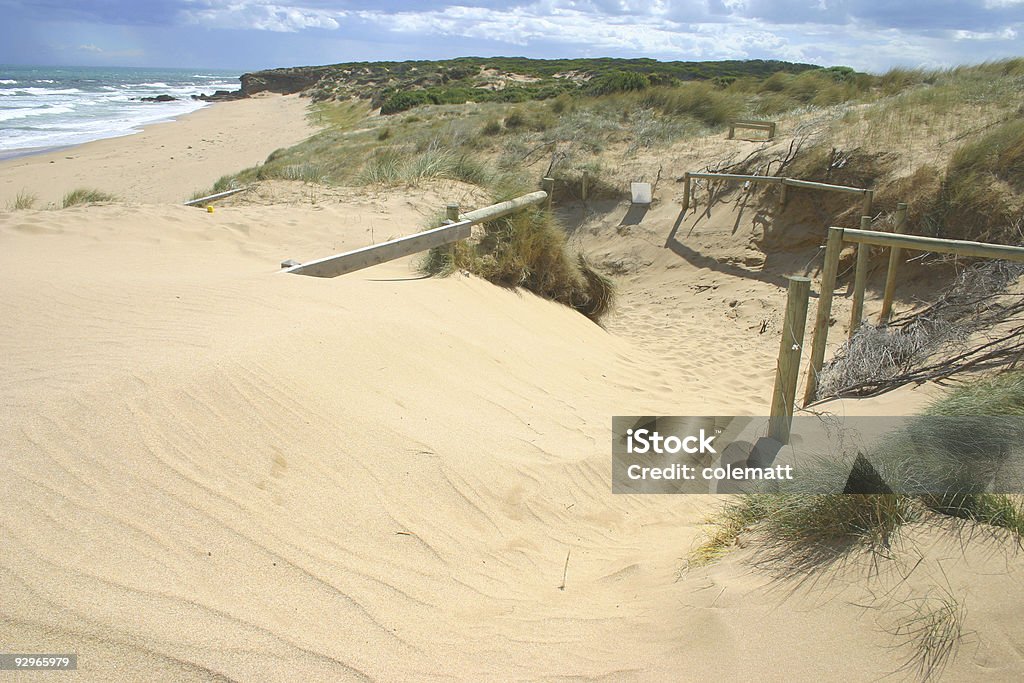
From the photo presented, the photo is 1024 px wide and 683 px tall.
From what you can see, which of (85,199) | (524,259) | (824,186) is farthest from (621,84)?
(85,199)

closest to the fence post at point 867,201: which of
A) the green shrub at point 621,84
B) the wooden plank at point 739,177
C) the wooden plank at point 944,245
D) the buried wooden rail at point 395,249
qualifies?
the wooden plank at point 739,177

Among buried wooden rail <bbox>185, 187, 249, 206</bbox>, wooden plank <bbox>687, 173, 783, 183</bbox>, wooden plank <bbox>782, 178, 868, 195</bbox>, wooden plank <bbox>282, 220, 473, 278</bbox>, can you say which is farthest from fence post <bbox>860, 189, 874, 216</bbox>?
buried wooden rail <bbox>185, 187, 249, 206</bbox>

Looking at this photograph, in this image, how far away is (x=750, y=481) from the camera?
145 inches

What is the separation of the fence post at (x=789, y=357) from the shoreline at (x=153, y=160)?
11.0m

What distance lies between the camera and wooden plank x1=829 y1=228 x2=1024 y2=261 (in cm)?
432

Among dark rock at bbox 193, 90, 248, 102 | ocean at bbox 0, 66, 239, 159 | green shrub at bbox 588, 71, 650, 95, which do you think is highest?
dark rock at bbox 193, 90, 248, 102

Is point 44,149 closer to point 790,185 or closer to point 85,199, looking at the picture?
point 85,199

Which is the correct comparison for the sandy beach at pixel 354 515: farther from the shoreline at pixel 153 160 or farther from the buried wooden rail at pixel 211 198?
the shoreline at pixel 153 160

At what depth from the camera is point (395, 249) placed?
6.86 metres

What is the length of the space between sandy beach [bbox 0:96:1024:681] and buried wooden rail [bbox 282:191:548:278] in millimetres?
450

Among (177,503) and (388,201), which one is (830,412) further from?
(388,201)

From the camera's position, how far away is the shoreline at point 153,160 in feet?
57.5

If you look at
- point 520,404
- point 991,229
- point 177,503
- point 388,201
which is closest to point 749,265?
point 991,229

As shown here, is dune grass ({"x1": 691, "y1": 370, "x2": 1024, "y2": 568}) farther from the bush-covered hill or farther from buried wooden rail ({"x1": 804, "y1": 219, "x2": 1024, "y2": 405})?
the bush-covered hill
